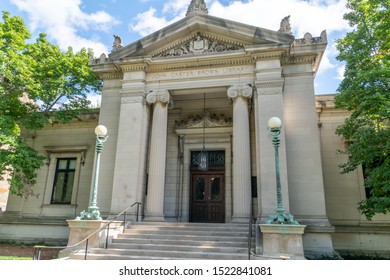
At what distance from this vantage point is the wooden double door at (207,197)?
1455cm

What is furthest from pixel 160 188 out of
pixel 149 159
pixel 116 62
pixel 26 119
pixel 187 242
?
pixel 26 119

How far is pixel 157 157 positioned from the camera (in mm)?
13289

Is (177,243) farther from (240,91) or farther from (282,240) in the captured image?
Answer: (240,91)

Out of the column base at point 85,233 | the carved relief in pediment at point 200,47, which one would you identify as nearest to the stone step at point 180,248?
the column base at point 85,233

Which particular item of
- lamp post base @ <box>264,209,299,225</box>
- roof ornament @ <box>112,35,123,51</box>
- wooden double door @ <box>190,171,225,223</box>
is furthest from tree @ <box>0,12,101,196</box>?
lamp post base @ <box>264,209,299,225</box>

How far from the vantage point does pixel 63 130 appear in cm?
1802

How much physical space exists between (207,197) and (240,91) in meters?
5.33

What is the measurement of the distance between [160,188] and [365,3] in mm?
10875

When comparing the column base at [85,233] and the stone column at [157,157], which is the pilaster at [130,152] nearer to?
the stone column at [157,157]

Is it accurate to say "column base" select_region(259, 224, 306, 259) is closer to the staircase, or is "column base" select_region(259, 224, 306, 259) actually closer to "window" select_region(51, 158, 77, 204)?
the staircase

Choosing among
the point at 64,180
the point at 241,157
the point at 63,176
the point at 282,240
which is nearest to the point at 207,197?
the point at 241,157

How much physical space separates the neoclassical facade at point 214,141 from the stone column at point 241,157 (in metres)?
0.04

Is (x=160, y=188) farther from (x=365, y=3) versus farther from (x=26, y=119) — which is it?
(x=365, y=3)
